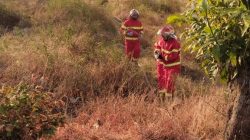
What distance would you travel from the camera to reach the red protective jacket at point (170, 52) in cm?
858

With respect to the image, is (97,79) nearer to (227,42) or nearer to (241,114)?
(241,114)

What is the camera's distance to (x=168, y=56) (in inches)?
339

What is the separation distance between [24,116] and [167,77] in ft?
15.4

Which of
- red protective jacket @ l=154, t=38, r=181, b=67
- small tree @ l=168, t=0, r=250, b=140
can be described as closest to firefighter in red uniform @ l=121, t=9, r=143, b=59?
red protective jacket @ l=154, t=38, r=181, b=67

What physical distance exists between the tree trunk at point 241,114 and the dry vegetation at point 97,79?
0.82ft

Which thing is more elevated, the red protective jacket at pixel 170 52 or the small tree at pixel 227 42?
the small tree at pixel 227 42

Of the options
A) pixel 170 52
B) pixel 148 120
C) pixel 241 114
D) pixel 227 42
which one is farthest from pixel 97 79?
pixel 227 42

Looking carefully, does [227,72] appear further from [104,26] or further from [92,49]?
[104,26]

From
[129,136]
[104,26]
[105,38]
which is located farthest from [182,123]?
[104,26]

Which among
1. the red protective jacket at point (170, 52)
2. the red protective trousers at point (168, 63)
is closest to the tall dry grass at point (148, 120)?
the red protective trousers at point (168, 63)

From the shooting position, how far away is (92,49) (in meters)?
9.70

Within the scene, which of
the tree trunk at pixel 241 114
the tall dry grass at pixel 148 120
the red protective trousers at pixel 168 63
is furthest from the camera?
the red protective trousers at pixel 168 63

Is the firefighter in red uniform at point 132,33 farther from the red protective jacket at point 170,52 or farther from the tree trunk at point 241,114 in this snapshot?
the tree trunk at point 241,114

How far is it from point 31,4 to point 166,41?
7.00 m
